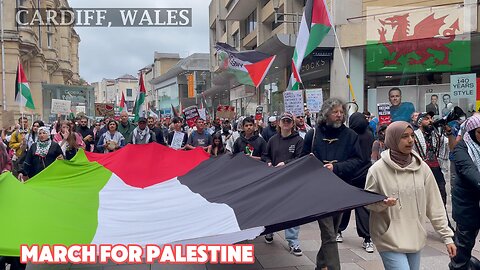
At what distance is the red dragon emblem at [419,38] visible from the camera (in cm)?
1642

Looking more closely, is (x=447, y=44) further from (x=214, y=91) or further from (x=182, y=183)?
(x=214, y=91)

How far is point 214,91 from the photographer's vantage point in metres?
48.2

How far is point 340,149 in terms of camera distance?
15.8 ft

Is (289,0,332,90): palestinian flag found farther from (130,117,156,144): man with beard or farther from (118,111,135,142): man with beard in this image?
(118,111,135,142): man with beard

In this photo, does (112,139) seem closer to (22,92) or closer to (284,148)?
(284,148)

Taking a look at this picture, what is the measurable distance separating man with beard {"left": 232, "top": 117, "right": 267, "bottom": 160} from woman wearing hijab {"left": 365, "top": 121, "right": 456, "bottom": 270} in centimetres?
369

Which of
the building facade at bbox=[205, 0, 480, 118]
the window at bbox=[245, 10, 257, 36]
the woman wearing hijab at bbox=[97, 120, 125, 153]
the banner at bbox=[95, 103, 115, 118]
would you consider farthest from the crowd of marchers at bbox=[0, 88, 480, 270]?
the window at bbox=[245, 10, 257, 36]

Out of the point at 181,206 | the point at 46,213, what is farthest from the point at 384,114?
the point at 46,213

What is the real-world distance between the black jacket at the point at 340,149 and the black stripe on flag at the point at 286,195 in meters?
0.31

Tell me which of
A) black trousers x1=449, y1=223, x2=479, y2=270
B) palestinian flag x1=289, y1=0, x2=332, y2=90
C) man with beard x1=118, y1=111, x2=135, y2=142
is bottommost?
black trousers x1=449, y1=223, x2=479, y2=270

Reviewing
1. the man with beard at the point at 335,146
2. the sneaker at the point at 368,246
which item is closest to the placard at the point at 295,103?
the sneaker at the point at 368,246

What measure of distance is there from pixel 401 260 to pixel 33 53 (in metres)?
47.0

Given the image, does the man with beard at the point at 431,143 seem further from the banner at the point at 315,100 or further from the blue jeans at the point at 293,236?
the banner at the point at 315,100

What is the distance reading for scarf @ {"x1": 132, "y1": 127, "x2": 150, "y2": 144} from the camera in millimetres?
10430
